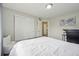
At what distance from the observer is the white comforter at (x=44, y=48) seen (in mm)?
786

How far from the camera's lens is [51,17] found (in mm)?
1226

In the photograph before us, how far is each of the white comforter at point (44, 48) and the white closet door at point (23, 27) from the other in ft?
0.30

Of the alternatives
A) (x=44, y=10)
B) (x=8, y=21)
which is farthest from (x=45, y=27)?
(x=8, y=21)

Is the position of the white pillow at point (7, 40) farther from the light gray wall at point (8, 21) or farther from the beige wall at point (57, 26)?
the beige wall at point (57, 26)

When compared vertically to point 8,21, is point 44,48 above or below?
below

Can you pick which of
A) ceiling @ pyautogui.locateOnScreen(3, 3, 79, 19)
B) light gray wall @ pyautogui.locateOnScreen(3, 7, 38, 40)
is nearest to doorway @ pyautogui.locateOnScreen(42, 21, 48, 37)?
ceiling @ pyautogui.locateOnScreen(3, 3, 79, 19)

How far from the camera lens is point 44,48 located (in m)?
0.89

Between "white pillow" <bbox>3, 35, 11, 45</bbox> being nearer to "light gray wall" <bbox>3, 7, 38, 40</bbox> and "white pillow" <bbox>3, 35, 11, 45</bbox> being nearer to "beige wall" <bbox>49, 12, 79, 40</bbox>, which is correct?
"light gray wall" <bbox>3, 7, 38, 40</bbox>

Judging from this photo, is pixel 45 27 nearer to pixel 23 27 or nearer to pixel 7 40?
pixel 23 27

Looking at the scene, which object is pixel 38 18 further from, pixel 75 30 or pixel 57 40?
pixel 75 30

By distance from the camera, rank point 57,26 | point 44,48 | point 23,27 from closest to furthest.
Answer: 1. point 44,48
2. point 23,27
3. point 57,26

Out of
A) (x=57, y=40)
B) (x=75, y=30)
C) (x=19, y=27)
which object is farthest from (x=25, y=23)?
(x=75, y=30)


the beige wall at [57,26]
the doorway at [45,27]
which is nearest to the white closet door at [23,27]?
the doorway at [45,27]

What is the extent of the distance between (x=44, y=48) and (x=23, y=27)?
0.43 meters
